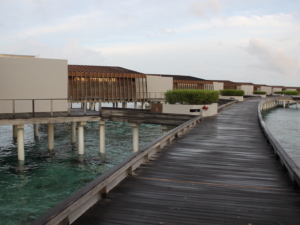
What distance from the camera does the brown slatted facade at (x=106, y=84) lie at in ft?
106

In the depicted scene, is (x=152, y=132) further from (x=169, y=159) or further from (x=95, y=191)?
(x=95, y=191)

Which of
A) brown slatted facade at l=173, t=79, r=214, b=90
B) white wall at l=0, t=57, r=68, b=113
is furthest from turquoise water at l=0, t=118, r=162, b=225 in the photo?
brown slatted facade at l=173, t=79, r=214, b=90

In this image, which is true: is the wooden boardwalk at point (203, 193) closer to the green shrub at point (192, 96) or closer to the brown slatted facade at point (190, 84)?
the green shrub at point (192, 96)

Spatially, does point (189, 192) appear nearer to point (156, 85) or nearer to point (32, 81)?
point (32, 81)

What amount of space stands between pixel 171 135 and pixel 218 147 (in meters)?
1.57

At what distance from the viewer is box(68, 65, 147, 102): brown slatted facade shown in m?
32.4

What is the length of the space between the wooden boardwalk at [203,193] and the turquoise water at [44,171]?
484 cm

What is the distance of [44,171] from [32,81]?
20.0 feet

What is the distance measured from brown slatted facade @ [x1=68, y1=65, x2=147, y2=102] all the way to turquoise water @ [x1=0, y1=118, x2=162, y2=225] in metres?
10.5

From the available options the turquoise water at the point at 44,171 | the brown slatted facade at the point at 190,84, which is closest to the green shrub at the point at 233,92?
the brown slatted facade at the point at 190,84

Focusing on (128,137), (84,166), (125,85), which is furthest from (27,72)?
(125,85)

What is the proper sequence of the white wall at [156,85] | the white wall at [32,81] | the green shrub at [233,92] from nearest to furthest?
the white wall at [32,81] → the white wall at [156,85] → the green shrub at [233,92]

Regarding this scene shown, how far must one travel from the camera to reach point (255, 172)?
6.45 meters

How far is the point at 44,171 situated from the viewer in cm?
1366
